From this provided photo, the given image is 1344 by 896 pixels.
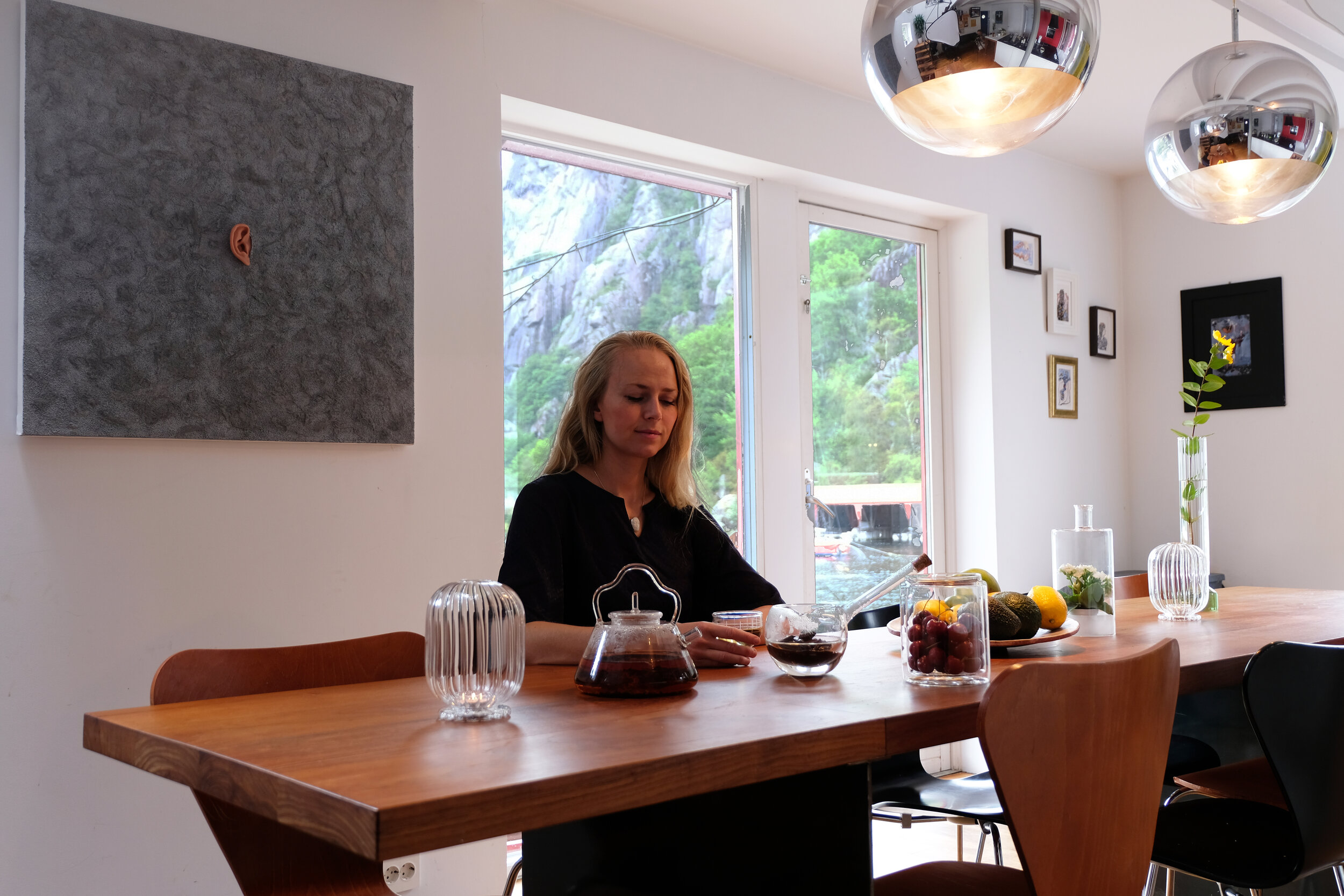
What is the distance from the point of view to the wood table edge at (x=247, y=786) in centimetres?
80

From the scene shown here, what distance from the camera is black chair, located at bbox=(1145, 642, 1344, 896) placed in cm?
154

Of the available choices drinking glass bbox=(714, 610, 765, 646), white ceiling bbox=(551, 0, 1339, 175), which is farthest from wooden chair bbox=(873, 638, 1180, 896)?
white ceiling bbox=(551, 0, 1339, 175)

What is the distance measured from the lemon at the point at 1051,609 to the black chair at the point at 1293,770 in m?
0.27

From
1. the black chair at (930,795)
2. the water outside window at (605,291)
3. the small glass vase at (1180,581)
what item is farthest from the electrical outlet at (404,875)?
the small glass vase at (1180,581)

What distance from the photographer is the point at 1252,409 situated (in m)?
4.79

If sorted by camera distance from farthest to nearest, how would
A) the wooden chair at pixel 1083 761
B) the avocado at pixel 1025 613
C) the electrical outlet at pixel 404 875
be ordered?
1. the electrical outlet at pixel 404 875
2. the avocado at pixel 1025 613
3. the wooden chair at pixel 1083 761

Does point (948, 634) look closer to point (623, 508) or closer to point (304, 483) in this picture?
point (623, 508)

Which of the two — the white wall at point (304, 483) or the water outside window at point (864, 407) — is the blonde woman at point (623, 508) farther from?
the water outside window at point (864, 407)

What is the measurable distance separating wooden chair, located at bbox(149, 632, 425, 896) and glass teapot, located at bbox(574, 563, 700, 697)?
45cm

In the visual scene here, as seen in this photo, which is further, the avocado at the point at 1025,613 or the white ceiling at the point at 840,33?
the white ceiling at the point at 840,33

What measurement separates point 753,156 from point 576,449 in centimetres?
194

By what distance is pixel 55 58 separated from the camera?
2.29m

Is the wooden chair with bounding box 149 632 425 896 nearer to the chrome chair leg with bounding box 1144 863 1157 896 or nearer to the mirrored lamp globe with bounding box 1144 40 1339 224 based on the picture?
the chrome chair leg with bounding box 1144 863 1157 896

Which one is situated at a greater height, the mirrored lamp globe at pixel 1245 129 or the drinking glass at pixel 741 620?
the mirrored lamp globe at pixel 1245 129
